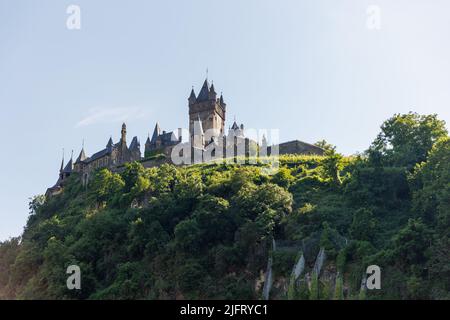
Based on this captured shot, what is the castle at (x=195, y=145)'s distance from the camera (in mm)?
78875

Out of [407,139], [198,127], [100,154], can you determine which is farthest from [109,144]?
[407,139]

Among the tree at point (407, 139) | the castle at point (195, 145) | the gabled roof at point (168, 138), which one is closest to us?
the tree at point (407, 139)

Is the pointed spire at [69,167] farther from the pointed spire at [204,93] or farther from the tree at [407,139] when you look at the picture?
the tree at [407,139]

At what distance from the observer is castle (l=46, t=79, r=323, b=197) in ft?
259

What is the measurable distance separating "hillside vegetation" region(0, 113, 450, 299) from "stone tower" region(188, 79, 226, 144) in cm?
2437

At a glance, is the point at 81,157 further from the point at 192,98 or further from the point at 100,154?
the point at 192,98

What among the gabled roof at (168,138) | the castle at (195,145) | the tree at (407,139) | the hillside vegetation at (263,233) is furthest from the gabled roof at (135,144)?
the tree at (407,139)

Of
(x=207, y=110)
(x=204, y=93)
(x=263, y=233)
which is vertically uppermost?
(x=204, y=93)

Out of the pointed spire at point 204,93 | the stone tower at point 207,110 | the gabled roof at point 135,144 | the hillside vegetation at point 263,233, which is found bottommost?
the hillside vegetation at point 263,233

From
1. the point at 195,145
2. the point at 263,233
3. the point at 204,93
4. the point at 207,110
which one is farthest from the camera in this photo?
the point at 204,93

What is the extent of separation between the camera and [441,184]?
45.6 m

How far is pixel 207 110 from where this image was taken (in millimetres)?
92750

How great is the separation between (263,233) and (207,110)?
4523 centimetres

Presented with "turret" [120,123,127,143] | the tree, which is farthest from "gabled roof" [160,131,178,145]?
the tree
